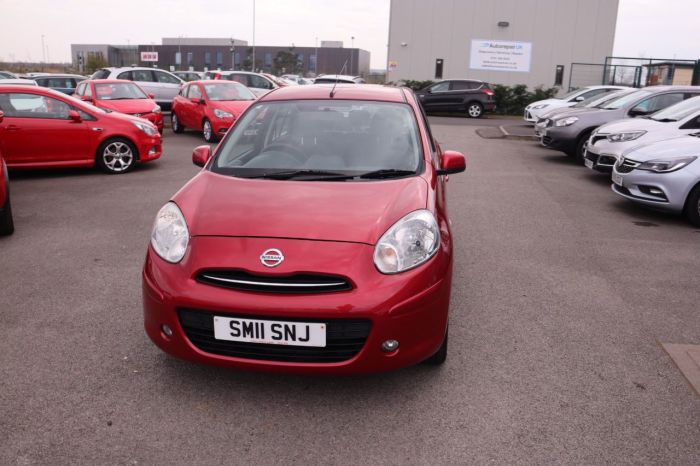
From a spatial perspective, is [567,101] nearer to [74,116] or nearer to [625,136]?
[625,136]

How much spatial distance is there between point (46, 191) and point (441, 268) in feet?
24.4

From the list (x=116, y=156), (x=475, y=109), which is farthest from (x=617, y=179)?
(x=475, y=109)

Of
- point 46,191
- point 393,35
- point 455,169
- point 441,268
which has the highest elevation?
point 393,35

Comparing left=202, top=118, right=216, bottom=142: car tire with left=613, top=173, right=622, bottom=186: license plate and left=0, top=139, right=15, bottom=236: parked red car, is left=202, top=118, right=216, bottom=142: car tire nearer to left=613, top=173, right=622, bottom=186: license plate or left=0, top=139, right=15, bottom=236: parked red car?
left=0, top=139, right=15, bottom=236: parked red car

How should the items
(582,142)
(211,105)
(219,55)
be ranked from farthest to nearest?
(219,55) → (211,105) → (582,142)

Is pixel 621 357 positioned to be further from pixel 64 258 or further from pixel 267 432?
pixel 64 258

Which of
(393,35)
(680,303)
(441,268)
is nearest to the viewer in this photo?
(441,268)

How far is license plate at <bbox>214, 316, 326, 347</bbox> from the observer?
2.95 metres

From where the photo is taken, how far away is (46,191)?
884cm

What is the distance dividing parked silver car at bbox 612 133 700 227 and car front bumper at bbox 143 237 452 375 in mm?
5481

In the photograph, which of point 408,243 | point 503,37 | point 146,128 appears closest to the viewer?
point 408,243

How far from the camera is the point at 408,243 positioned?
321 centimetres

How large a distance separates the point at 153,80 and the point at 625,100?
14664 mm

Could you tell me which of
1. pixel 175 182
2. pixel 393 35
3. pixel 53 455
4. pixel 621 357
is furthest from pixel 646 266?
pixel 393 35
